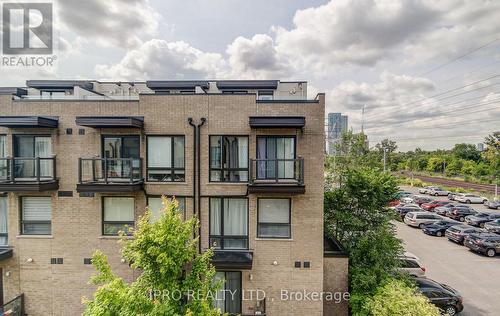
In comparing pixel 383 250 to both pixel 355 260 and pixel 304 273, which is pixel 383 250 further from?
pixel 304 273

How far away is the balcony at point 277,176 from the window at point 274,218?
0.84 metres

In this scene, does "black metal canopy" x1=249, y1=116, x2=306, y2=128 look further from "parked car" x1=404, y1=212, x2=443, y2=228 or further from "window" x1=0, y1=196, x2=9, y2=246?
"parked car" x1=404, y1=212, x2=443, y2=228

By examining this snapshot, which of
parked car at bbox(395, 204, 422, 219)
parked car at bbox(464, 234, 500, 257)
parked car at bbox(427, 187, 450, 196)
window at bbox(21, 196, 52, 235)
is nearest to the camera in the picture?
window at bbox(21, 196, 52, 235)

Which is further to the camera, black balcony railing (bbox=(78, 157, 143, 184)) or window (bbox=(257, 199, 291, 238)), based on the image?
window (bbox=(257, 199, 291, 238))

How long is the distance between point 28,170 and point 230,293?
31.9 ft

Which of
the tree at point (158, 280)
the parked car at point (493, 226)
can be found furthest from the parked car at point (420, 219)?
the tree at point (158, 280)

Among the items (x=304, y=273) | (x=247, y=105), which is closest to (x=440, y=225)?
(x=304, y=273)

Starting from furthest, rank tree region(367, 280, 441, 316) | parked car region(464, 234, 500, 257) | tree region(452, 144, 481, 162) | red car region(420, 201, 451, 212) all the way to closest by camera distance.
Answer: tree region(452, 144, 481, 162)
red car region(420, 201, 451, 212)
parked car region(464, 234, 500, 257)
tree region(367, 280, 441, 316)

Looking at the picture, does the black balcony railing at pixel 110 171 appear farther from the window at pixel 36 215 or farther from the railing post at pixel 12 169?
the railing post at pixel 12 169

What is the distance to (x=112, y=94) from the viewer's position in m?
14.0

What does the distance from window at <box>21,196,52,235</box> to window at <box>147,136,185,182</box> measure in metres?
4.51

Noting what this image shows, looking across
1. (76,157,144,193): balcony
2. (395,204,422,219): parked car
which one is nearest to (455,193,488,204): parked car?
(395,204,422,219): parked car

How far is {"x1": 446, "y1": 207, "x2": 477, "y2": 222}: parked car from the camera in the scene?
26859mm

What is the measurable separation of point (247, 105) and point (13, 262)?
11.6 metres
